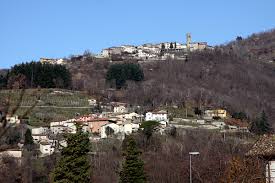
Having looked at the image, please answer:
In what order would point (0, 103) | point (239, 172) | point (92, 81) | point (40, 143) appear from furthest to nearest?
1. point (92, 81)
2. point (40, 143)
3. point (239, 172)
4. point (0, 103)

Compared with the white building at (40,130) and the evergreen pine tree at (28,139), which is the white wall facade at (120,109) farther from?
the evergreen pine tree at (28,139)

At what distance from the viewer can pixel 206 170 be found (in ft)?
111

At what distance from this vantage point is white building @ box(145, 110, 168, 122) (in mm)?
75981

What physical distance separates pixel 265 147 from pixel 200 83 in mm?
111731

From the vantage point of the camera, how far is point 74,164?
2445 centimetres

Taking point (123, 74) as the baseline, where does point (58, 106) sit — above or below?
below

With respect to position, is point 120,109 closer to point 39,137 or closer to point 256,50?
point 39,137

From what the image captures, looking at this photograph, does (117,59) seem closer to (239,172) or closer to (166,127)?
(166,127)

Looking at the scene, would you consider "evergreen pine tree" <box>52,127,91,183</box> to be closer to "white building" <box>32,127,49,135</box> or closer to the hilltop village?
the hilltop village

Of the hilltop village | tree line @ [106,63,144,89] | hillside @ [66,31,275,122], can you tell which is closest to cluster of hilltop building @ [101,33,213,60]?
hillside @ [66,31,275,122]

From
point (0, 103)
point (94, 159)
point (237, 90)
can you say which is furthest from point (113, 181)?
point (237, 90)

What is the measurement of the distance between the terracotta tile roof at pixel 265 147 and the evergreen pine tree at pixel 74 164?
1055cm

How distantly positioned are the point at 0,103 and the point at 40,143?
60.5m

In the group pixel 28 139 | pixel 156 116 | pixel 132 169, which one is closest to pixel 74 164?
pixel 132 169
